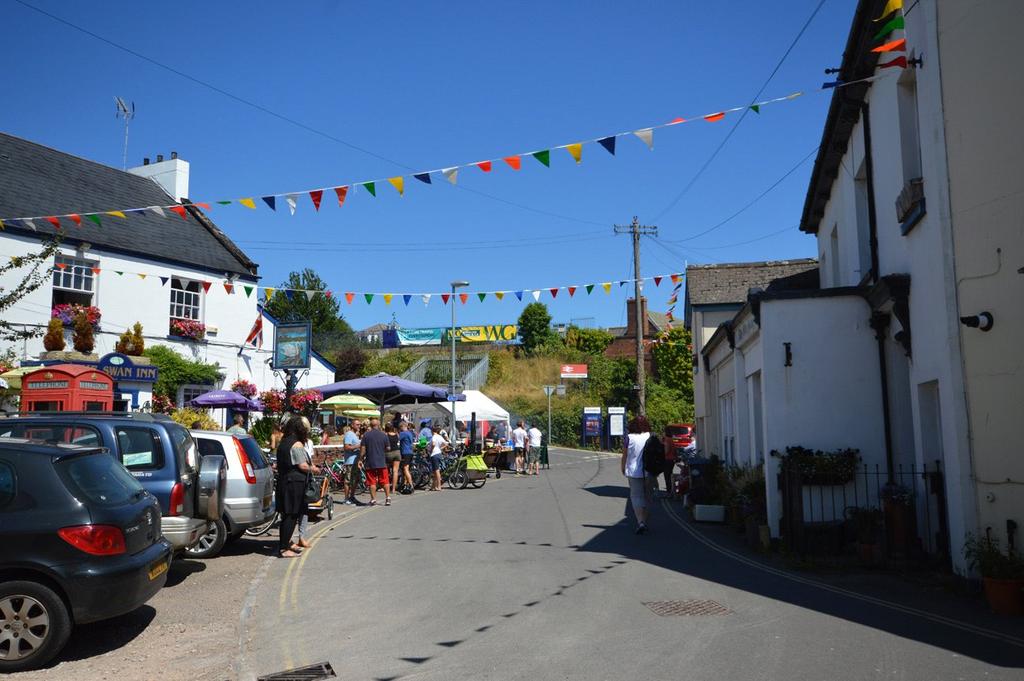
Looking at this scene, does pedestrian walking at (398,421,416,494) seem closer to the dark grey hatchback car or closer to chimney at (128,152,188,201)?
chimney at (128,152,188,201)

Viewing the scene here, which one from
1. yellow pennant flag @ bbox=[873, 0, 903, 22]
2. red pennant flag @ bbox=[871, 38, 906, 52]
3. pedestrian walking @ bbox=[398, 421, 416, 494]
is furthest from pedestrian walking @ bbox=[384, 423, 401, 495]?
yellow pennant flag @ bbox=[873, 0, 903, 22]

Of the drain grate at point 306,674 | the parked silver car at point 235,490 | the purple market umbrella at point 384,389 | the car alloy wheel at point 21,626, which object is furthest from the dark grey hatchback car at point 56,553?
the purple market umbrella at point 384,389

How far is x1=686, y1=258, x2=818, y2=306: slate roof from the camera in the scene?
23.7 m

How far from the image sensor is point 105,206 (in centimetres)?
2438

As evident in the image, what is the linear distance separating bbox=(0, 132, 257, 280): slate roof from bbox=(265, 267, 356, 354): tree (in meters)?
21.8

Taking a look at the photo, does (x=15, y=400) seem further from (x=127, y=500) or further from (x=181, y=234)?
(x=127, y=500)

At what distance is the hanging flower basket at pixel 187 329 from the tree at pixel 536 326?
144 feet

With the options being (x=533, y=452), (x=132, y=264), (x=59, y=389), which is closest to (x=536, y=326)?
(x=533, y=452)

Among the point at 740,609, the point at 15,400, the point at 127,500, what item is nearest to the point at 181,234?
the point at 15,400

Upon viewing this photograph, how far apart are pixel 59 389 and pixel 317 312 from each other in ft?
130

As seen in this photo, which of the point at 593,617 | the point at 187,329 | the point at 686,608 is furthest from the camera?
the point at 187,329

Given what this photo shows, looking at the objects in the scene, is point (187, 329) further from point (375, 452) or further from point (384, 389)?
point (375, 452)

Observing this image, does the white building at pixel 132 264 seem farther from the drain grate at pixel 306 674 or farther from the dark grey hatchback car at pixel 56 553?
the drain grate at pixel 306 674

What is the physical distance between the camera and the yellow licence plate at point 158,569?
6.59m
